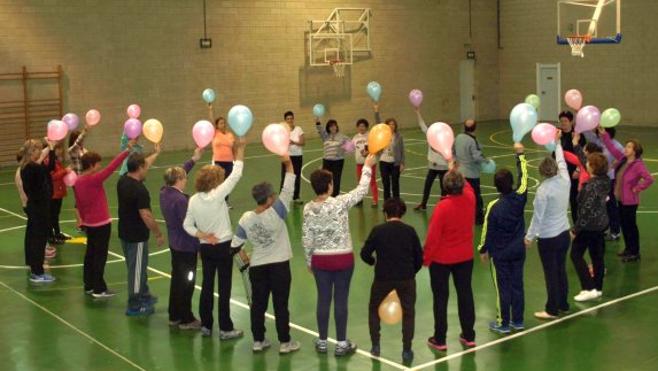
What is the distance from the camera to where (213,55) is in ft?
84.9

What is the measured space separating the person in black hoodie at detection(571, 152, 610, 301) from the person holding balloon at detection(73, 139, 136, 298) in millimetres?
5082

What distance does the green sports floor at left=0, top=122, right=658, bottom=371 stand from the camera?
8.06m

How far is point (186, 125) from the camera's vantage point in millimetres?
25797

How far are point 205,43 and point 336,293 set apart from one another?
1860 centimetres

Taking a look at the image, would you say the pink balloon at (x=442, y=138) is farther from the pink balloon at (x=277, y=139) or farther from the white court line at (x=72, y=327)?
the white court line at (x=72, y=327)

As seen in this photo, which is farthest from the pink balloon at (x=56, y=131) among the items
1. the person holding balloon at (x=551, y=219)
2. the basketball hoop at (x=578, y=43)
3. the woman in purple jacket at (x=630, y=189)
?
the basketball hoop at (x=578, y=43)

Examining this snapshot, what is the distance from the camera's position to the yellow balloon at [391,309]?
25.3 feet

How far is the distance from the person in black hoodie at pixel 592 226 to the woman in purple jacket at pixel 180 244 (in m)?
4.10

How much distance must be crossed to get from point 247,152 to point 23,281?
13.9m

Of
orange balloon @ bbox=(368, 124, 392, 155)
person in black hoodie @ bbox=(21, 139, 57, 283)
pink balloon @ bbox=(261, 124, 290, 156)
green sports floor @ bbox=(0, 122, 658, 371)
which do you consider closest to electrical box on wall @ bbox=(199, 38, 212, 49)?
green sports floor @ bbox=(0, 122, 658, 371)

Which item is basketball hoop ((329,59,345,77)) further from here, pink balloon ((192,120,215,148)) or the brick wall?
pink balloon ((192,120,215,148))

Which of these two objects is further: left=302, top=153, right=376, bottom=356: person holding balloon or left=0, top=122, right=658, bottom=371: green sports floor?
left=0, top=122, right=658, bottom=371: green sports floor

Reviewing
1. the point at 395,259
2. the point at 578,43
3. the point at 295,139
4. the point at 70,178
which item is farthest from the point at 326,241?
the point at 578,43

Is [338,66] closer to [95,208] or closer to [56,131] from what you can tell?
[56,131]
